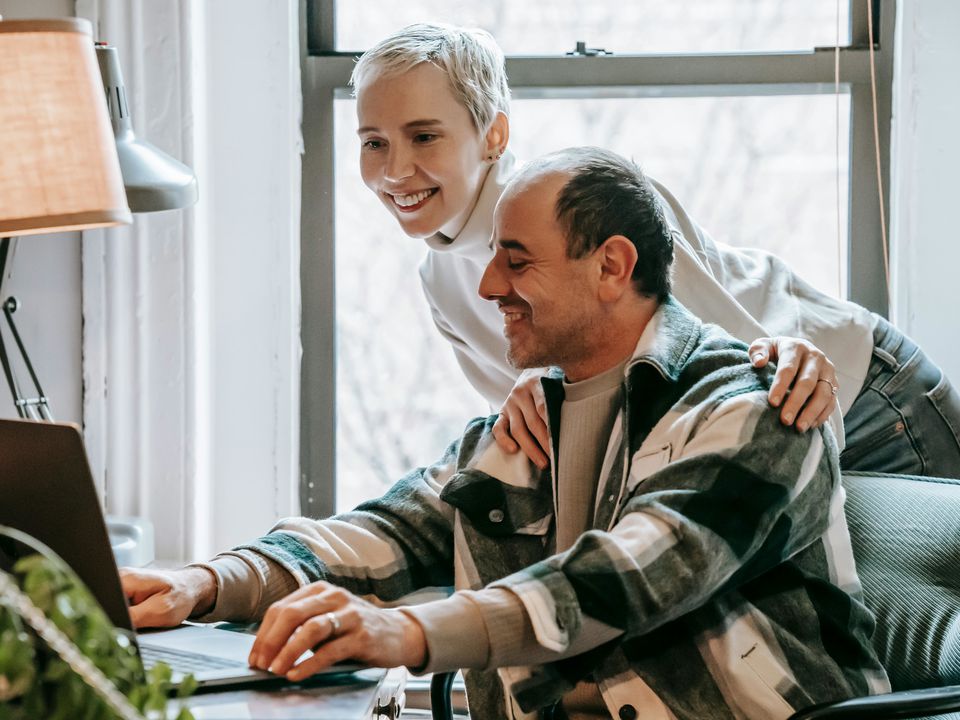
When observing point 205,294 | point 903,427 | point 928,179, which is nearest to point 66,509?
point 903,427

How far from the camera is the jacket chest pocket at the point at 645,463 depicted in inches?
54.9

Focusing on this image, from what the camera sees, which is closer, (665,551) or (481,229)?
(665,551)

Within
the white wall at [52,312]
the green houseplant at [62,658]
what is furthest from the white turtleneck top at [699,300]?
the green houseplant at [62,658]

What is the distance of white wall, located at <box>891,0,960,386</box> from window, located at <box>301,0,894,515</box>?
9cm

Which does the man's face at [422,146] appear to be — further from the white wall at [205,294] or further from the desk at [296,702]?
the desk at [296,702]

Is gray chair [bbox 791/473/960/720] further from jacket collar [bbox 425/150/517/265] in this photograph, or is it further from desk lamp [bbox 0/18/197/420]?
desk lamp [bbox 0/18/197/420]

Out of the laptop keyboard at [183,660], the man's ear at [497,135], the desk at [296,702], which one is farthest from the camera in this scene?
the man's ear at [497,135]

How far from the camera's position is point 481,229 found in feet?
6.48

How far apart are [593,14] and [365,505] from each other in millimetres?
1424

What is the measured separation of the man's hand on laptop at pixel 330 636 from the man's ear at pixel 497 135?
3.57 feet

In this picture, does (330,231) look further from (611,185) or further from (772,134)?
(611,185)

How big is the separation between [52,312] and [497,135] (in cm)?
105

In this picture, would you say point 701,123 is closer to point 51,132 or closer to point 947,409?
point 947,409

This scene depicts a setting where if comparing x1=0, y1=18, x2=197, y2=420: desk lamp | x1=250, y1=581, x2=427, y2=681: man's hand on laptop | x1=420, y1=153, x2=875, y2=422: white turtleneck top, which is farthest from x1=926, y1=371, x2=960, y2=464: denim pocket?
x1=0, y1=18, x2=197, y2=420: desk lamp
